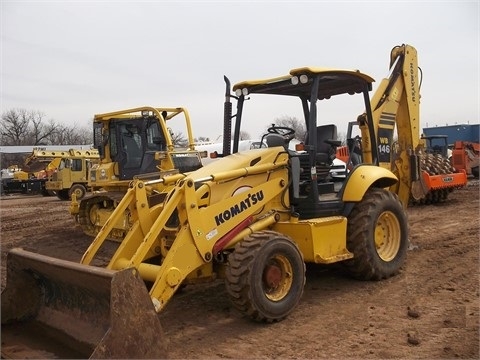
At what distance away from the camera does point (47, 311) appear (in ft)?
14.5

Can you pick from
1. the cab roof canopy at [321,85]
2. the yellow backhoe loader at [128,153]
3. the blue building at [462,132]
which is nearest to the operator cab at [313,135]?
the cab roof canopy at [321,85]

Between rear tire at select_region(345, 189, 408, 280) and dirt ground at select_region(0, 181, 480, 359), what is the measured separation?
0.18 m

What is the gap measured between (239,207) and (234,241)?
0.37 metres

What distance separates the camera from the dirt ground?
4047 millimetres

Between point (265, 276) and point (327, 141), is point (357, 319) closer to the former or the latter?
point (265, 276)

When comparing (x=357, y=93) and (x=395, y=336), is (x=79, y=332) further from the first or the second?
(x=357, y=93)

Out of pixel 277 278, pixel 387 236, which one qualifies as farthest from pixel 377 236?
pixel 277 278

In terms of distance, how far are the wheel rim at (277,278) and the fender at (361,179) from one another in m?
1.41

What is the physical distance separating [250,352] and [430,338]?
1565mm

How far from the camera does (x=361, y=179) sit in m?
5.90

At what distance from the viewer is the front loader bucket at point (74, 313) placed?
3.47 meters

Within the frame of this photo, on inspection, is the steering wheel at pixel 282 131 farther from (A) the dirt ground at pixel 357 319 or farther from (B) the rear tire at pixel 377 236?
(A) the dirt ground at pixel 357 319

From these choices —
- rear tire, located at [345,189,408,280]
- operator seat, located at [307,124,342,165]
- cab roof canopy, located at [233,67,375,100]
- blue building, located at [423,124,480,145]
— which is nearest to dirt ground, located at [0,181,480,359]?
rear tire, located at [345,189,408,280]

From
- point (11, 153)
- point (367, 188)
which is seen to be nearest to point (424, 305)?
point (367, 188)
